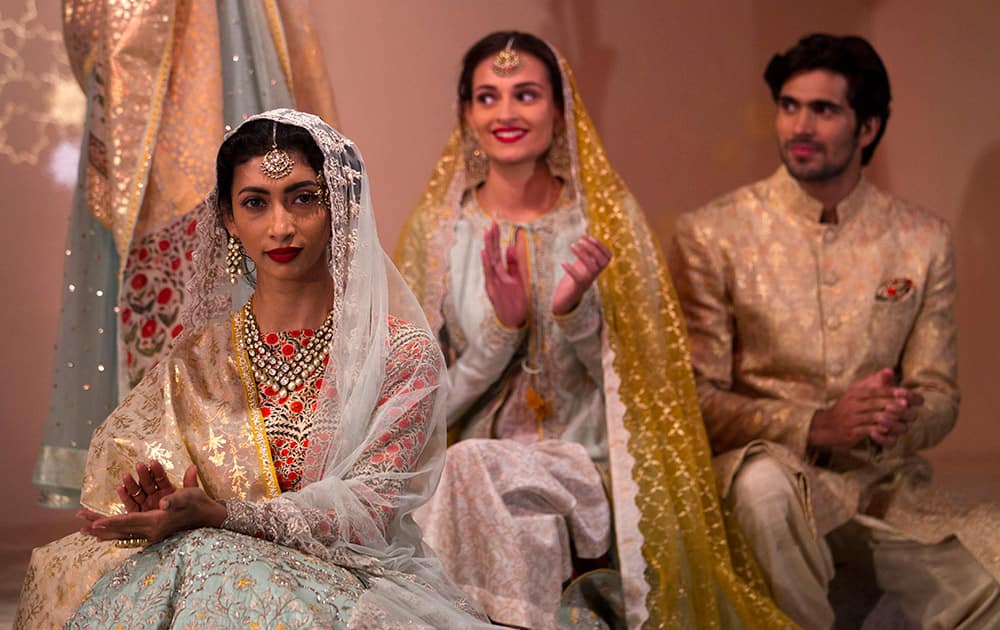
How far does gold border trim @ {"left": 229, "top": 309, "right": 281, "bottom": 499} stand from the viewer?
2354 mm

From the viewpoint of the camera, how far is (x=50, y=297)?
14.5ft

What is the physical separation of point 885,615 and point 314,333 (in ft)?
6.22

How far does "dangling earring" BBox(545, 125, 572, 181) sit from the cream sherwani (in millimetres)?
→ 431

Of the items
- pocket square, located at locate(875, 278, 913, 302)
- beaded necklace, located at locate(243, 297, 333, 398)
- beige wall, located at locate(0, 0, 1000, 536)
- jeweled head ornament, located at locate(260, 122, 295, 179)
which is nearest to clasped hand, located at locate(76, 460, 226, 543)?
beaded necklace, located at locate(243, 297, 333, 398)

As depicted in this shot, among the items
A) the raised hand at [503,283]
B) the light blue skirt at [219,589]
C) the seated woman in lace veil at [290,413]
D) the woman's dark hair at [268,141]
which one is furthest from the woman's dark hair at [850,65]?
the light blue skirt at [219,589]

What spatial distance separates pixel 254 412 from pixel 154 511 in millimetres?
310

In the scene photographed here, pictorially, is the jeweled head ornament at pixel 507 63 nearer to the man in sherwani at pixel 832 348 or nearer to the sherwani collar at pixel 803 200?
the man in sherwani at pixel 832 348

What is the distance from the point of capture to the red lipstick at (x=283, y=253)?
7.97 feet

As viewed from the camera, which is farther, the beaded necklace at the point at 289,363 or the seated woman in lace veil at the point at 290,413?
the beaded necklace at the point at 289,363

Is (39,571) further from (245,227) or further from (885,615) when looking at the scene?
(885,615)

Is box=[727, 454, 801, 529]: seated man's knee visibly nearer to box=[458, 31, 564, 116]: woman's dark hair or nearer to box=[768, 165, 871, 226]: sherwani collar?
box=[768, 165, 871, 226]: sherwani collar

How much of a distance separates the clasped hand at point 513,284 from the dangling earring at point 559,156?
0.25 meters

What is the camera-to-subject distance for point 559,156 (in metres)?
3.76

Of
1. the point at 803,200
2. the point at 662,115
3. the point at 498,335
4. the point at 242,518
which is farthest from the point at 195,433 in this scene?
the point at 662,115
